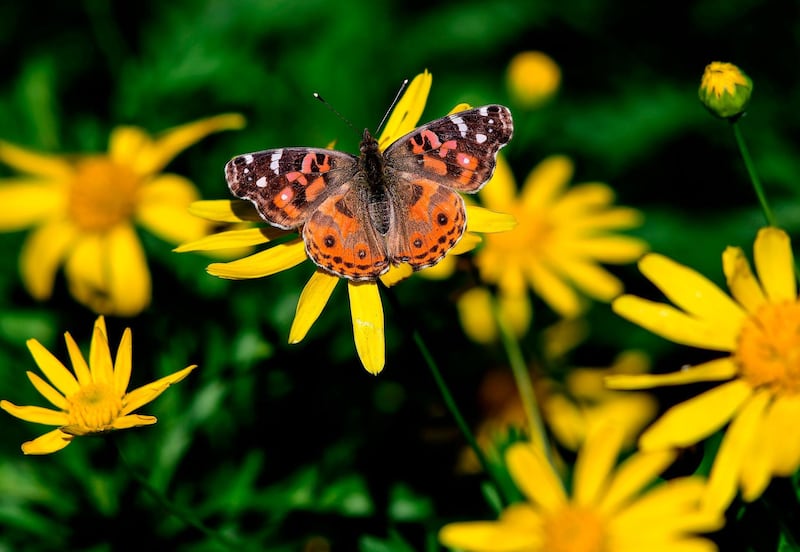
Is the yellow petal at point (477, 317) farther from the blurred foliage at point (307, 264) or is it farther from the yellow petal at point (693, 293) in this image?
the yellow petal at point (693, 293)

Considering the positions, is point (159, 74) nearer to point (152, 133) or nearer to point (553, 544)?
point (152, 133)

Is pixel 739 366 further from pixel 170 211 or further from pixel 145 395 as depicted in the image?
pixel 170 211

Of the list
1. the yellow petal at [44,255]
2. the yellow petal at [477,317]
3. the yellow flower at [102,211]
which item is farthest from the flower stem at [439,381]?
the yellow petal at [44,255]

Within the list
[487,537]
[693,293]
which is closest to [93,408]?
[487,537]

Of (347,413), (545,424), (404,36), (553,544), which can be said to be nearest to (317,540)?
(347,413)

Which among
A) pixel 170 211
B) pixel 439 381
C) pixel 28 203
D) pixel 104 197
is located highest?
pixel 28 203

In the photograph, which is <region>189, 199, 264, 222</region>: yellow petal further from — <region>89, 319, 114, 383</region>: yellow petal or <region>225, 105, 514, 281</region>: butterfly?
<region>89, 319, 114, 383</region>: yellow petal

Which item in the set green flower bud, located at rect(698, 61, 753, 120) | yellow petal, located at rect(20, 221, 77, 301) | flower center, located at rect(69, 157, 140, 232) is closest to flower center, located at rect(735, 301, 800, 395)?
green flower bud, located at rect(698, 61, 753, 120)
